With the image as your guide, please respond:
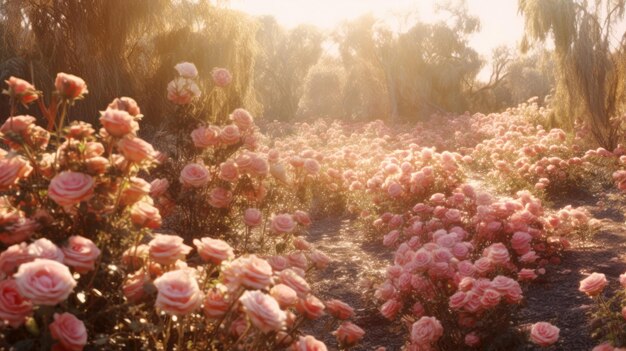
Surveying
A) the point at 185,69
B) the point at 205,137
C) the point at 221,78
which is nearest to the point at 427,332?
the point at 205,137

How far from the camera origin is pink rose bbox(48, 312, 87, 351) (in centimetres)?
159

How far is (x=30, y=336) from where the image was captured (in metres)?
1.78

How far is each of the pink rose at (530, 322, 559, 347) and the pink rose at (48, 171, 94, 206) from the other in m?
2.05

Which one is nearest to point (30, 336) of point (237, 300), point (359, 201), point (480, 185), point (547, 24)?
point (237, 300)

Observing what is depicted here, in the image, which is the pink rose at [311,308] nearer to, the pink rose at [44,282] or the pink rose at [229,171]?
the pink rose at [44,282]

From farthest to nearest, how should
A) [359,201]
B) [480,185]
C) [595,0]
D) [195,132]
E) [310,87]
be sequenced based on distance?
[310,87], [595,0], [480,185], [359,201], [195,132]

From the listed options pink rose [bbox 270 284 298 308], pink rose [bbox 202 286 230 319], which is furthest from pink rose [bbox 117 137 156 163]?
pink rose [bbox 270 284 298 308]

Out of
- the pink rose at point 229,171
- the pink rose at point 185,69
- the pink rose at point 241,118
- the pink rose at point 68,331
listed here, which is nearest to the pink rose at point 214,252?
the pink rose at point 68,331

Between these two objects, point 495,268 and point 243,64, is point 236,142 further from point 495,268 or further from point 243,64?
point 243,64

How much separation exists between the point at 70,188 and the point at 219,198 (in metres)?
2.02

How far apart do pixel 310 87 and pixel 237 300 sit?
2954 cm

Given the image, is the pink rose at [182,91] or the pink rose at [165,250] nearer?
the pink rose at [165,250]

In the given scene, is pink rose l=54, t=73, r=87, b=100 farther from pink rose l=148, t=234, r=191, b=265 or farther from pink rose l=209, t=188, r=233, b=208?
pink rose l=209, t=188, r=233, b=208

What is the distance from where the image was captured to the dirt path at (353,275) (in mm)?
3855
